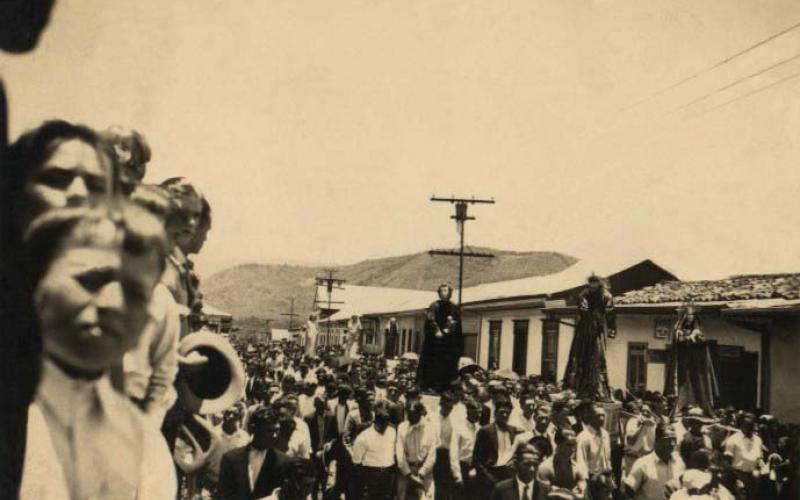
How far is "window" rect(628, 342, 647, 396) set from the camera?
32.8 feet

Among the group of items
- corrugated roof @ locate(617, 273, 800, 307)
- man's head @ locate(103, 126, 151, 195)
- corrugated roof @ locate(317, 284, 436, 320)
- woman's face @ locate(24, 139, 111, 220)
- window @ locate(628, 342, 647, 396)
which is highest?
man's head @ locate(103, 126, 151, 195)

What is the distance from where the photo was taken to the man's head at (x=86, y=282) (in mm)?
4332

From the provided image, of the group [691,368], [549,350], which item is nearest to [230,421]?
[691,368]

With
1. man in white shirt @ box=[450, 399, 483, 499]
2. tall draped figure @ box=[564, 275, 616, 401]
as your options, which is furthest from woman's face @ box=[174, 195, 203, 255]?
tall draped figure @ box=[564, 275, 616, 401]

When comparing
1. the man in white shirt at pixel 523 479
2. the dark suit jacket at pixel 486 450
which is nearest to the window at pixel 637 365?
the dark suit jacket at pixel 486 450

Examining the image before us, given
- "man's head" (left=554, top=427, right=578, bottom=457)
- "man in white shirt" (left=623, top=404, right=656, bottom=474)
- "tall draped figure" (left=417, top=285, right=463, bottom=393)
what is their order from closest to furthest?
"man's head" (left=554, top=427, right=578, bottom=457)
"man in white shirt" (left=623, top=404, right=656, bottom=474)
"tall draped figure" (left=417, top=285, right=463, bottom=393)

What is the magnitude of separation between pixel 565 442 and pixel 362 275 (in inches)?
151

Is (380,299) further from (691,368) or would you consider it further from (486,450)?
(691,368)

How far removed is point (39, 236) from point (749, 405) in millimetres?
7332

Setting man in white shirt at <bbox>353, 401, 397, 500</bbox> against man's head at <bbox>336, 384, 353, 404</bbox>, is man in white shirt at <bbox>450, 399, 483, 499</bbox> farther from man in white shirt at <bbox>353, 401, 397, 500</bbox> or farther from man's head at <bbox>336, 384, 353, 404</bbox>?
man's head at <bbox>336, 384, 353, 404</bbox>

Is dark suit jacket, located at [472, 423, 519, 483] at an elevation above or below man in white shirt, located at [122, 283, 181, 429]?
below

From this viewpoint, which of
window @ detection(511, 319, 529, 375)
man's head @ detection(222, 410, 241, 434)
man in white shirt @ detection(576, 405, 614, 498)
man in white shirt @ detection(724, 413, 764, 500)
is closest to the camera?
man's head @ detection(222, 410, 241, 434)

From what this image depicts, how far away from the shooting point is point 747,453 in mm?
6625

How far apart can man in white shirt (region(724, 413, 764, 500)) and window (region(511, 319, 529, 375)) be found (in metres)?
3.84
